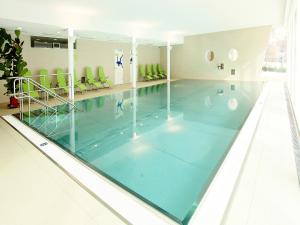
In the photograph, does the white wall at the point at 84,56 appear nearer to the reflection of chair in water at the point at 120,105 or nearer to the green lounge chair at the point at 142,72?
the green lounge chair at the point at 142,72

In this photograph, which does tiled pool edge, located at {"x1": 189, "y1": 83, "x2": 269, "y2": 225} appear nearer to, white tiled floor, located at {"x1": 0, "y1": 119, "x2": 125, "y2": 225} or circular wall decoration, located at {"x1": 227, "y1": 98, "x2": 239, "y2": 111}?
white tiled floor, located at {"x1": 0, "y1": 119, "x2": 125, "y2": 225}

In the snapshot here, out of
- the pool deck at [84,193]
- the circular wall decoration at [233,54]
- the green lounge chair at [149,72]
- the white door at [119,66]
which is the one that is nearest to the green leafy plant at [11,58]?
the pool deck at [84,193]

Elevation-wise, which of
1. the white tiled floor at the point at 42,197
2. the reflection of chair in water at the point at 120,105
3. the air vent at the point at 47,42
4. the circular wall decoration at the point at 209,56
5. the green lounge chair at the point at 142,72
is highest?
the circular wall decoration at the point at 209,56

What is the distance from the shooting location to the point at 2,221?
222cm

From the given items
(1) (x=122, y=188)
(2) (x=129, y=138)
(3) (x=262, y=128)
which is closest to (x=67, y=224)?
(1) (x=122, y=188)

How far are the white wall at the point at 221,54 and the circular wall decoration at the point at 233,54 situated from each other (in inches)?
6.7

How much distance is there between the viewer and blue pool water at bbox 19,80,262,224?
2.95 m

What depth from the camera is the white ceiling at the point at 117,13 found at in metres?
6.87

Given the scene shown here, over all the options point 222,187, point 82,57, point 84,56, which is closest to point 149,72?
point 84,56

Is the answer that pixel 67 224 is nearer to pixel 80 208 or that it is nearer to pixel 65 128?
pixel 80 208

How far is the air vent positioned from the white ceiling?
751mm

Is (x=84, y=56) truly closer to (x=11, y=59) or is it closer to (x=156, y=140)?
(x=11, y=59)

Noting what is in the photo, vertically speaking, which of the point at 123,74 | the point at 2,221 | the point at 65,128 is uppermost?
the point at 123,74

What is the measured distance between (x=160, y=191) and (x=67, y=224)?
1133 millimetres
